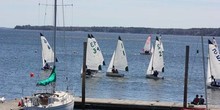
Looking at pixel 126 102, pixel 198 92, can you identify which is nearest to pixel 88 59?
pixel 198 92

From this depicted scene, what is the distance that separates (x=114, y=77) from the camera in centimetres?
7356

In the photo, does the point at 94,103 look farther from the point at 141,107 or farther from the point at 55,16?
the point at 55,16

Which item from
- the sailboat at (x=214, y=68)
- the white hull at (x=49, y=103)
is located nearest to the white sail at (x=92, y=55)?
the sailboat at (x=214, y=68)

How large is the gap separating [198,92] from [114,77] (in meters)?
14.6

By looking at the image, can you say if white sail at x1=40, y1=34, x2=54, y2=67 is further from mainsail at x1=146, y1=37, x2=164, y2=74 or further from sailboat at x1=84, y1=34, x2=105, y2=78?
mainsail at x1=146, y1=37, x2=164, y2=74

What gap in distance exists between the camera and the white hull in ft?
107

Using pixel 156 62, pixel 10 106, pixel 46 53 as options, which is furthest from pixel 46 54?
pixel 10 106

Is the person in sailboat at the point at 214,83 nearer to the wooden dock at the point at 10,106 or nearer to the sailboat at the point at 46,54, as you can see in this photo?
the sailboat at the point at 46,54

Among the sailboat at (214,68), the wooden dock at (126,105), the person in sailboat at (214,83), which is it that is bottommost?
the wooden dock at (126,105)

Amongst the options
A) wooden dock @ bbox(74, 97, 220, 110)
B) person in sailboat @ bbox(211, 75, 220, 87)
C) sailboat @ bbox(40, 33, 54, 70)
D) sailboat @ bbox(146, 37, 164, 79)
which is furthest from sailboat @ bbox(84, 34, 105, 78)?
wooden dock @ bbox(74, 97, 220, 110)

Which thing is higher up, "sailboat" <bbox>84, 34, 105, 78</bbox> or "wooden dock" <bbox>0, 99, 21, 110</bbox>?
"sailboat" <bbox>84, 34, 105, 78</bbox>

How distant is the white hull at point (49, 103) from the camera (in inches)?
1287

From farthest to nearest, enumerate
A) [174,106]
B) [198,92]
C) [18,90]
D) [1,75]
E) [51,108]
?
[1,75] < [198,92] < [18,90] < [174,106] < [51,108]

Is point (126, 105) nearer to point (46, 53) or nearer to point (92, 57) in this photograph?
point (92, 57)
